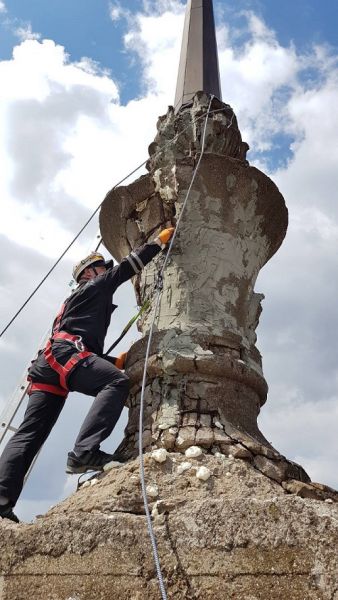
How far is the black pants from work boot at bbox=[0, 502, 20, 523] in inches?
1.9

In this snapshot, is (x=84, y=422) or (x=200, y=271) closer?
(x=84, y=422)

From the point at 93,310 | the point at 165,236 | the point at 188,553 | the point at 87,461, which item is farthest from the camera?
the point at 165,236

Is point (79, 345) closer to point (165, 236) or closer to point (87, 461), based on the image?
point (87, 461)

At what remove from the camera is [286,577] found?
2.45 m

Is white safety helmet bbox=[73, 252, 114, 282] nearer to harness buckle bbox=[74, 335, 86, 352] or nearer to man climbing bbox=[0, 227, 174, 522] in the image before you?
man climbing bbox=[0, 227, 174, 522]

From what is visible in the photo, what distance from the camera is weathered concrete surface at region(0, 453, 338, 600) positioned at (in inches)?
97.2

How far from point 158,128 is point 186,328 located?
2.13 metres

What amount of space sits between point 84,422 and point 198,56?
4915 millimetres

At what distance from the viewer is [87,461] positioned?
3.48m

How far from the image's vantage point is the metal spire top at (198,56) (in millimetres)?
6445

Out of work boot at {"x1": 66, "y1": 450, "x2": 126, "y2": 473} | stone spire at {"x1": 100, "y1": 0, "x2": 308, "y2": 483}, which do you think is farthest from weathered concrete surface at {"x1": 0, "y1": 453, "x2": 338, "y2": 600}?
stone spire at {"x1": 100, "y1": 0, "x2": 308, "y2": 483}

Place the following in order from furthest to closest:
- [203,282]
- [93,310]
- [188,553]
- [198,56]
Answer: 1. [198,56]
2. [203,282]
3. [93,310]
4. [188,553]

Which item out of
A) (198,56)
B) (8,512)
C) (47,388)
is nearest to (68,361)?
(47,388)

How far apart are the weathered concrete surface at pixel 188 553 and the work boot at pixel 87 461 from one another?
0.62 meters
